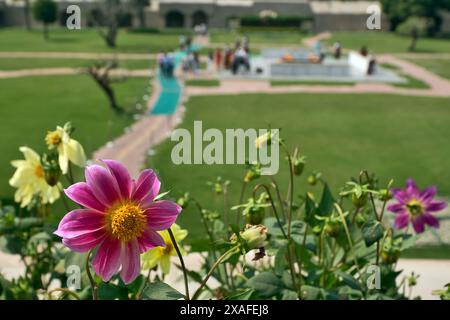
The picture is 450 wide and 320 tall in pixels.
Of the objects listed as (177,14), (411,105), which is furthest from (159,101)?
(177,14)

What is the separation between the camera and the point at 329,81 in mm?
15758

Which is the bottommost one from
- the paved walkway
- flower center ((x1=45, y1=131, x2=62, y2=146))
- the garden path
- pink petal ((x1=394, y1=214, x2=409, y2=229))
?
the garden path

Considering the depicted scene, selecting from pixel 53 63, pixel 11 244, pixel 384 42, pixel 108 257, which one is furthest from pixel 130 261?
pixel 384 42

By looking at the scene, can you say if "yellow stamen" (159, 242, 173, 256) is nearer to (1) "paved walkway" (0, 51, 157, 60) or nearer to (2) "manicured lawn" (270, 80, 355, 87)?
(2) "manicured lawn" (270, 80, 355, 87)

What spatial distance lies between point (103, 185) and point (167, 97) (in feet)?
38.6

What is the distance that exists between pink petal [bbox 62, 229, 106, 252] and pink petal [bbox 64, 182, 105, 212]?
53 mm

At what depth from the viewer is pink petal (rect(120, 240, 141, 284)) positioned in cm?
123

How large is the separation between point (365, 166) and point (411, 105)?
17.1 ft

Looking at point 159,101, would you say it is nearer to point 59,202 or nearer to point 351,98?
point 351,98

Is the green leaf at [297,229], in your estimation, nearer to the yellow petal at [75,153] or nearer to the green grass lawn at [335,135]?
the yellow petal at [75,153]

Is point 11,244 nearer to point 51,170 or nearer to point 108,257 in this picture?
point 51,170

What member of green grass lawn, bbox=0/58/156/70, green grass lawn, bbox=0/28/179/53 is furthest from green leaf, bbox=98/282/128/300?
green grass lawn, bbox=0/28/179/53

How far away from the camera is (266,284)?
1820 millimetres

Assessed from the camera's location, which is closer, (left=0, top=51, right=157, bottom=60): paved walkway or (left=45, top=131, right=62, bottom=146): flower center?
(left=45, top=131, right=62, bottom=146): flower center
